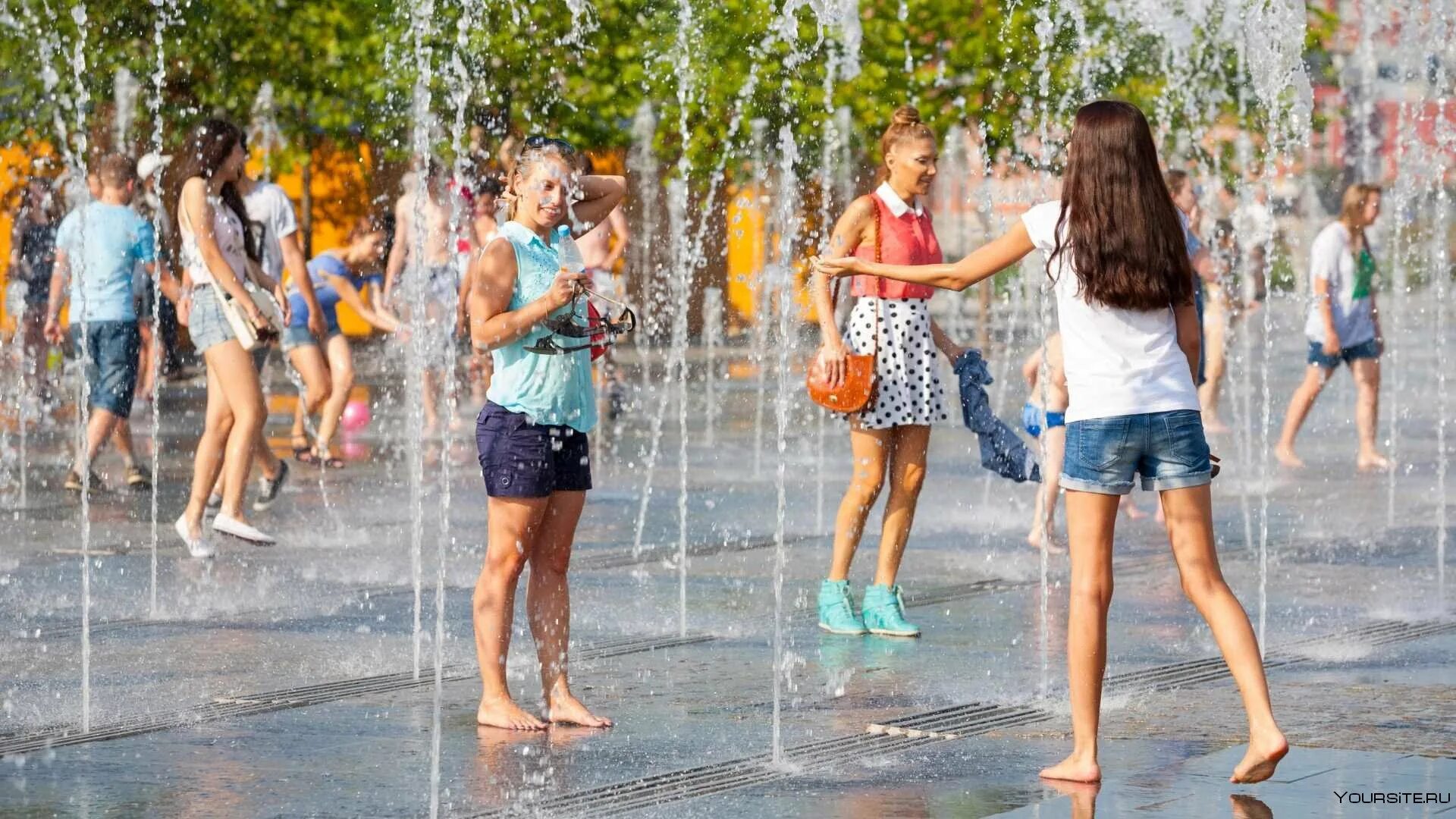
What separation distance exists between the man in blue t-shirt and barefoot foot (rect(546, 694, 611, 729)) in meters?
5.60

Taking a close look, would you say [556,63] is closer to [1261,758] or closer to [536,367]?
[536,367]

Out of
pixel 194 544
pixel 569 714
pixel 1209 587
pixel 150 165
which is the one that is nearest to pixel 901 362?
pixel 569 714

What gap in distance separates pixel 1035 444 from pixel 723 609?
21.9 feet

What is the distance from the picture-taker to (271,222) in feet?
35.0

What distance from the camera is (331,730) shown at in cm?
613

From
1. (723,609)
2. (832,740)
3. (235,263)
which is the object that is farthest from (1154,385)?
(235,263)

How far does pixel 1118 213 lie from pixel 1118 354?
33 centimetres

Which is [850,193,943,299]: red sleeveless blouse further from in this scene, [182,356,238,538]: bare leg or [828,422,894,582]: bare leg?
[182,356,238,538]: bare leg

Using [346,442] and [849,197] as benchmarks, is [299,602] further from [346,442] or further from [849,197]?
[849,197]

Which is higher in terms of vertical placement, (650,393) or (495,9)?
(495,9)

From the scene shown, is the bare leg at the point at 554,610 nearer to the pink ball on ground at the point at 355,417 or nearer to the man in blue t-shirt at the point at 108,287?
the man in blue t-shirt at the point at 108,287

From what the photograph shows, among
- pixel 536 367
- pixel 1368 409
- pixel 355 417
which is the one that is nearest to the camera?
pixel 536 367

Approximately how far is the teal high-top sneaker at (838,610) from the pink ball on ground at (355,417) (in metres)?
8.98

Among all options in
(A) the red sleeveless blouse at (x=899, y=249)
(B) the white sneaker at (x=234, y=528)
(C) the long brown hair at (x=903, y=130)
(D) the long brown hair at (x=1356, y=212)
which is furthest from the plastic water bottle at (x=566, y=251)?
(D) the long brown hair at (x=1356, y=212)
